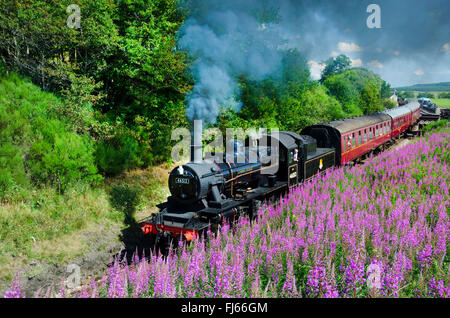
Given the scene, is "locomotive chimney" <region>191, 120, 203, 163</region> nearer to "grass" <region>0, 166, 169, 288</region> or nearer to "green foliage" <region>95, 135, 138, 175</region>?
"grass" <region>0, 166, 169, 288</region>

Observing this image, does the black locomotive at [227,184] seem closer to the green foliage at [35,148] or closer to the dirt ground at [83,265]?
the dirt ground at [83,265]

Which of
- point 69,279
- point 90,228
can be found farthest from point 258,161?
point 69,279

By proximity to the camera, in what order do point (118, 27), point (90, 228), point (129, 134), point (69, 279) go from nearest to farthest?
point (69, 279), point (90, 228), point (129, 134), point (118, 27)

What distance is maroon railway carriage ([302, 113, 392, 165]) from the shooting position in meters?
16.2

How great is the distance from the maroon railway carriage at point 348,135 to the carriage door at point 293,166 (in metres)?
4.88

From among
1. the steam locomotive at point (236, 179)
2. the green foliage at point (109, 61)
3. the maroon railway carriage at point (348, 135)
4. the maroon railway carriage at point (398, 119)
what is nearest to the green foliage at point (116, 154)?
the green foliage at point (109, 61)

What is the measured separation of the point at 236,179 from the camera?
9.77 metres

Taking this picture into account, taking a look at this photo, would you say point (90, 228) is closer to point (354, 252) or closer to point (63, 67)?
point (63, 67)

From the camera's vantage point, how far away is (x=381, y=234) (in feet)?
20.2

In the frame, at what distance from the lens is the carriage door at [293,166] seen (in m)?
11.6

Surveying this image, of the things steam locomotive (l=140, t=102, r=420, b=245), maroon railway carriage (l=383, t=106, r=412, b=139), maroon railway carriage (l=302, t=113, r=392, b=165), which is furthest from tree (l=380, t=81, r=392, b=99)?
steam locomotive (l=140, t=102, r=420, b=245)
